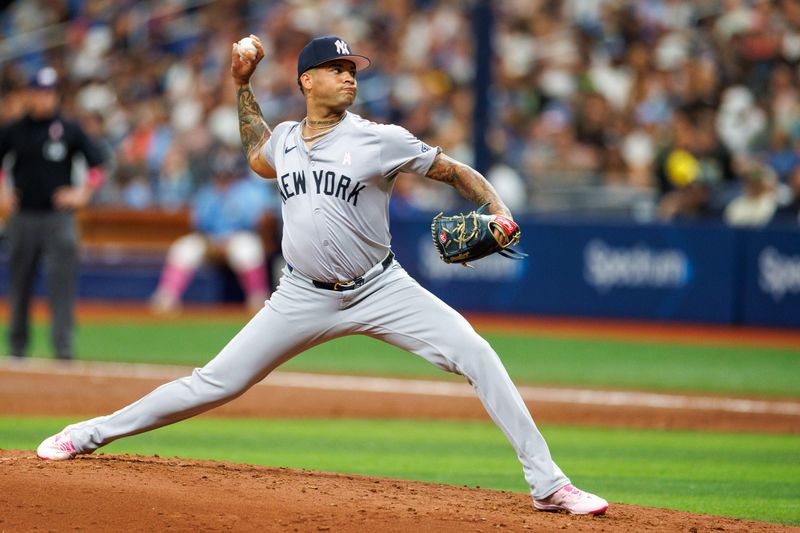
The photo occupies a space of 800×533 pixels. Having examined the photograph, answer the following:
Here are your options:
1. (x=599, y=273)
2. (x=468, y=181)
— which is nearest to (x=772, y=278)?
(x=599, y=273)

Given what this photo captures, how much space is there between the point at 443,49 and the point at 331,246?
15573mm

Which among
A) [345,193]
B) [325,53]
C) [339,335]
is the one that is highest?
[325,53]

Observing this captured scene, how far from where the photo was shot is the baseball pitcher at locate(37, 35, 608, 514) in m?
5.60

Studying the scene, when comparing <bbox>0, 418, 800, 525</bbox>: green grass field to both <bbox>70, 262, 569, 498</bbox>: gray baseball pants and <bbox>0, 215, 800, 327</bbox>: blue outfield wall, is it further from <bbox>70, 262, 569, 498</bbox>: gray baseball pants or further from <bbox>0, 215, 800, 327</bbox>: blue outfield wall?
<bbox>0, 215, 800, 327</bbox>: blue outfield wall

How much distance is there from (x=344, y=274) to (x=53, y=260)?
260 inches

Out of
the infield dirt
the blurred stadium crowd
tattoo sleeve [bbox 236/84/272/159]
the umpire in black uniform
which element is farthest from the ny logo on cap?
the blurred stadium crowd

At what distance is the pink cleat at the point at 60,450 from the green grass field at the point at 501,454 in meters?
1.56

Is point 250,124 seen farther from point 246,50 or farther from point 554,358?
point 554,358

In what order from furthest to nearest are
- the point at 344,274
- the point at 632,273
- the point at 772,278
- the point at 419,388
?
1. the point at 632,273
2. the point at 772,278
3. the point at 419,388
4. the point at 344,274

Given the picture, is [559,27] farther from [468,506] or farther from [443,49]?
[468,506]

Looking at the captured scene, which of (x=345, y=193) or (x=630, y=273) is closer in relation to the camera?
(x=345, y=193)

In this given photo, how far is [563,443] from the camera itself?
8789 millimetres

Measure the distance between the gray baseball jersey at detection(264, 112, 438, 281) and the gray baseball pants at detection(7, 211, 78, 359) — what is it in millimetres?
6385

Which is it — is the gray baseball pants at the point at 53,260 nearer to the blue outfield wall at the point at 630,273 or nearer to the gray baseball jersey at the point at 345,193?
the gray baseball jersey at the point at 345,193
